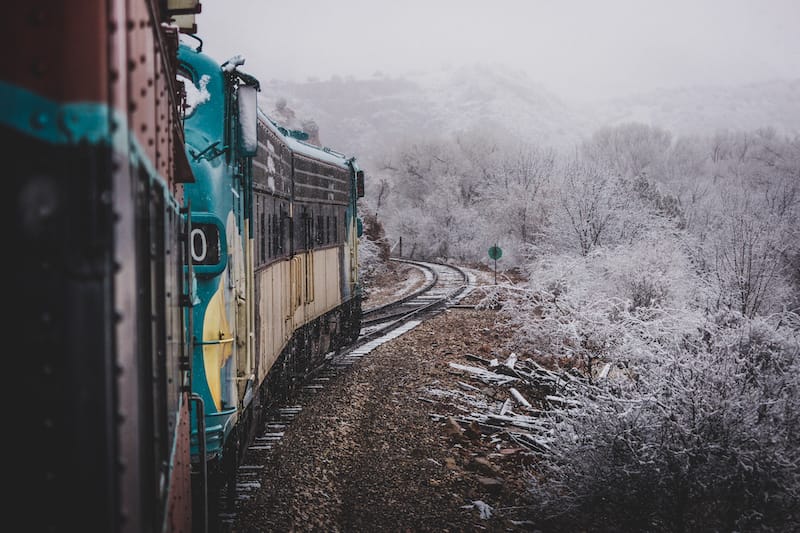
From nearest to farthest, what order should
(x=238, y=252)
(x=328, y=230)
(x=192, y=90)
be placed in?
(x=192, y=90), (x=238, y=252), (x=328, y=230)

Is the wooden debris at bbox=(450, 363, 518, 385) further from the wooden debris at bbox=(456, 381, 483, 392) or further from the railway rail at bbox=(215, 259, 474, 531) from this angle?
the railway rail at bbox=(215, 259, 474, 531)

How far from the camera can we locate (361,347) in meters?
14.3

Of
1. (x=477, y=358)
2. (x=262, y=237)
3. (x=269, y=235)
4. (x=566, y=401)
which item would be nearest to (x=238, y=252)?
(x=262, y=237)

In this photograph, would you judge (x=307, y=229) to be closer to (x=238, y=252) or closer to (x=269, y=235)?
(x=269, y=235)

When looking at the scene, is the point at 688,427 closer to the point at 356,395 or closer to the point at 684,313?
the point at 684,313

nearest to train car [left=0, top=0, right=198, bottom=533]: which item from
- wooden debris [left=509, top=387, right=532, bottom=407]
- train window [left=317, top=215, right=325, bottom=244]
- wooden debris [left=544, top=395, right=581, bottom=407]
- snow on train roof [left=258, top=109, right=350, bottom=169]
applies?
snow on train roof [left=258, top=109, right=350, bottom=169]

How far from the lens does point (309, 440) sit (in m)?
8.25

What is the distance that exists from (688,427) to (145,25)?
6.58 m

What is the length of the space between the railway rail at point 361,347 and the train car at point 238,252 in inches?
9.0

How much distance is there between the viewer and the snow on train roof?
7668 mm

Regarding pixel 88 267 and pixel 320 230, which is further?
pixel 320 230

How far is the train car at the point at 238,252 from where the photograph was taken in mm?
5746

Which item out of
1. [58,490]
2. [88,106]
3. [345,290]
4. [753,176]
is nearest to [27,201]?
[88,106]

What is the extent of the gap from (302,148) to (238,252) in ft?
13.8
